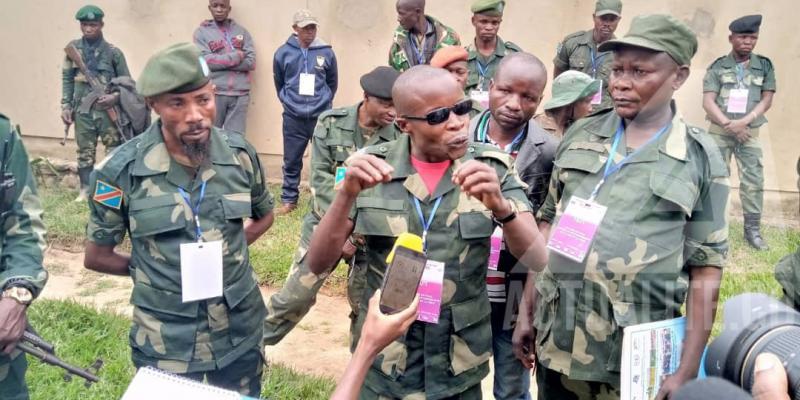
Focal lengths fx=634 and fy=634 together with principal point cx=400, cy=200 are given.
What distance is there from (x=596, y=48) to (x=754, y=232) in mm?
2485

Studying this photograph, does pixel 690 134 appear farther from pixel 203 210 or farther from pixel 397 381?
pixel 203 210

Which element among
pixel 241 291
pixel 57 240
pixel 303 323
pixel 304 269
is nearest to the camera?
pixel 241 291

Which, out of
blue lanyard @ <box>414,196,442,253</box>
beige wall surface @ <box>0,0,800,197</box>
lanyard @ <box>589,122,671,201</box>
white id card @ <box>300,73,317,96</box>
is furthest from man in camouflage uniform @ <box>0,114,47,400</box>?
beige wall surface @ <box>0,0,800,197</box>

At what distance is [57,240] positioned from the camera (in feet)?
22.5

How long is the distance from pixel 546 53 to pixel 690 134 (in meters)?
5.46

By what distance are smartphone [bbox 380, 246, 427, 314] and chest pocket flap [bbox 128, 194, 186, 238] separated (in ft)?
4.10

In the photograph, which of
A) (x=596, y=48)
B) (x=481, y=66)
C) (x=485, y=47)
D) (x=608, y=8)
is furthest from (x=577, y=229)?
(x=608, y=8)

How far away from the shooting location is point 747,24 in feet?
22.1

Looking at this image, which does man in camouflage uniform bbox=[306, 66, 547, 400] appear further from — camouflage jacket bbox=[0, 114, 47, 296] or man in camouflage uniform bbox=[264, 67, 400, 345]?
camouflage jacket bbox=[0, 114, 47, 296]

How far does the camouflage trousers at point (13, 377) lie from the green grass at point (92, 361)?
1.06 meters

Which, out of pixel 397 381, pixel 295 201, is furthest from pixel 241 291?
pixel 295 201

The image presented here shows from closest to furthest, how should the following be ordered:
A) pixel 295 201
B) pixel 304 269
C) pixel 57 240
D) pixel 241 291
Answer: pixel 241 291 → pixel 304 269 → pixel 57 240 → pixel 295 201

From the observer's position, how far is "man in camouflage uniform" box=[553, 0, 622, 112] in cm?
655

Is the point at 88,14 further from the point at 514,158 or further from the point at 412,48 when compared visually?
the point at 514,158
